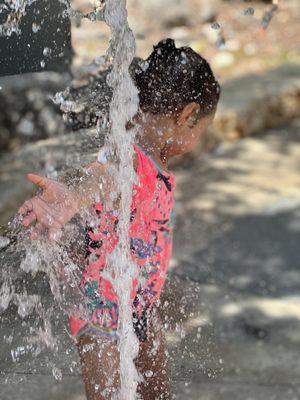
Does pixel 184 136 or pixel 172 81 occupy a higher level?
pixel 172 81

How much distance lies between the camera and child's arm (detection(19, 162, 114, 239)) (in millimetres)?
1840

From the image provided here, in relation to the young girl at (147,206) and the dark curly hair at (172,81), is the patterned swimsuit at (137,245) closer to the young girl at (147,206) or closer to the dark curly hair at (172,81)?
the young girl at (147,206)

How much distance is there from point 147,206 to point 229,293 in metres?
1.42

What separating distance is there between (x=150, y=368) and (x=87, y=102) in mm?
966

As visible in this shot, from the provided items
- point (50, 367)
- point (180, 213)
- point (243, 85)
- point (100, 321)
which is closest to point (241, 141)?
point (243, 85)

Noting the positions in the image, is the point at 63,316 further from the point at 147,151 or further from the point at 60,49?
the point at 60,49

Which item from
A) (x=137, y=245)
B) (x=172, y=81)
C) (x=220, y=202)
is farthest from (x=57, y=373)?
(x=220, y=202)

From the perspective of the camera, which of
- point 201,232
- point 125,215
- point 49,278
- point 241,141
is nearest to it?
point 125,215

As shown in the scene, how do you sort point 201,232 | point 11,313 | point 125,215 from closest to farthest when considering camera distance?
point 125,215 < point 11,313 < point 201,232

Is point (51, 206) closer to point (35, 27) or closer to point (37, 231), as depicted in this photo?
point (37, 231)

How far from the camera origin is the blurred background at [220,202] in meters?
2.70

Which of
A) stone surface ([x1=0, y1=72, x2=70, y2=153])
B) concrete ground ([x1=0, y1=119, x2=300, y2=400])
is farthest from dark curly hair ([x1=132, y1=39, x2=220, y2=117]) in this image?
stone surface ([x1=0, y1=72, x2=70, y2=153])

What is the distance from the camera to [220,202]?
436 cm

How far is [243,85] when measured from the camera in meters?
5.75
